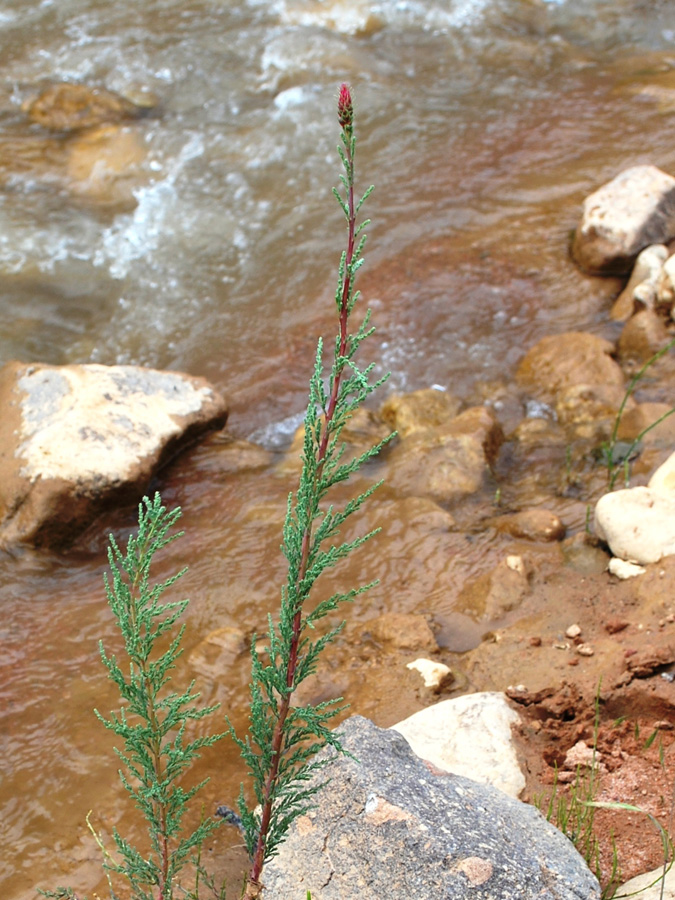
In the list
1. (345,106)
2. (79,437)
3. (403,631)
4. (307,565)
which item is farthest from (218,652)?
(345,106)

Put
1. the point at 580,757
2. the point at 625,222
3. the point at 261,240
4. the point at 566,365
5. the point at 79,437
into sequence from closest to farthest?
the point at 580,757 < the point at 79,437 < the point at 566,365 < the point at 625,222 < the point at 261,240

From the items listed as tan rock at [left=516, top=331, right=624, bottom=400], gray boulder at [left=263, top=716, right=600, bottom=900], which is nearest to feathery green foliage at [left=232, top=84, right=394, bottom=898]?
gray boulder at [left=263, top=716, right=600, bottom=900]

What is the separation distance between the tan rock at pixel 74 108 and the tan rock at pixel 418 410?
5.10 m

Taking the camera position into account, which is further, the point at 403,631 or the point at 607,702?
the point at 403,631

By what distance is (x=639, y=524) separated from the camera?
4.10 m

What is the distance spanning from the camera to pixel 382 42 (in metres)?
10.3

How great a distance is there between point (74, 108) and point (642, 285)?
20.2 feet

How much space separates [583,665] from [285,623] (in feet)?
5.87

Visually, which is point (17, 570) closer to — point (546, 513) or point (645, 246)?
point (546, 513)

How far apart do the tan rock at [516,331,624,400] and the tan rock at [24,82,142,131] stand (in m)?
5.40

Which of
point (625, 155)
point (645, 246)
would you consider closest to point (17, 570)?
point (645, 246)

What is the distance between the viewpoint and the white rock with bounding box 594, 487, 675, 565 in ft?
13.2

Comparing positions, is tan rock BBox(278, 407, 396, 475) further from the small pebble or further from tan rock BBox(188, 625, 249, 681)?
the small pebble

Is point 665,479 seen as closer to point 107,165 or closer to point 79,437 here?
point 79,437
